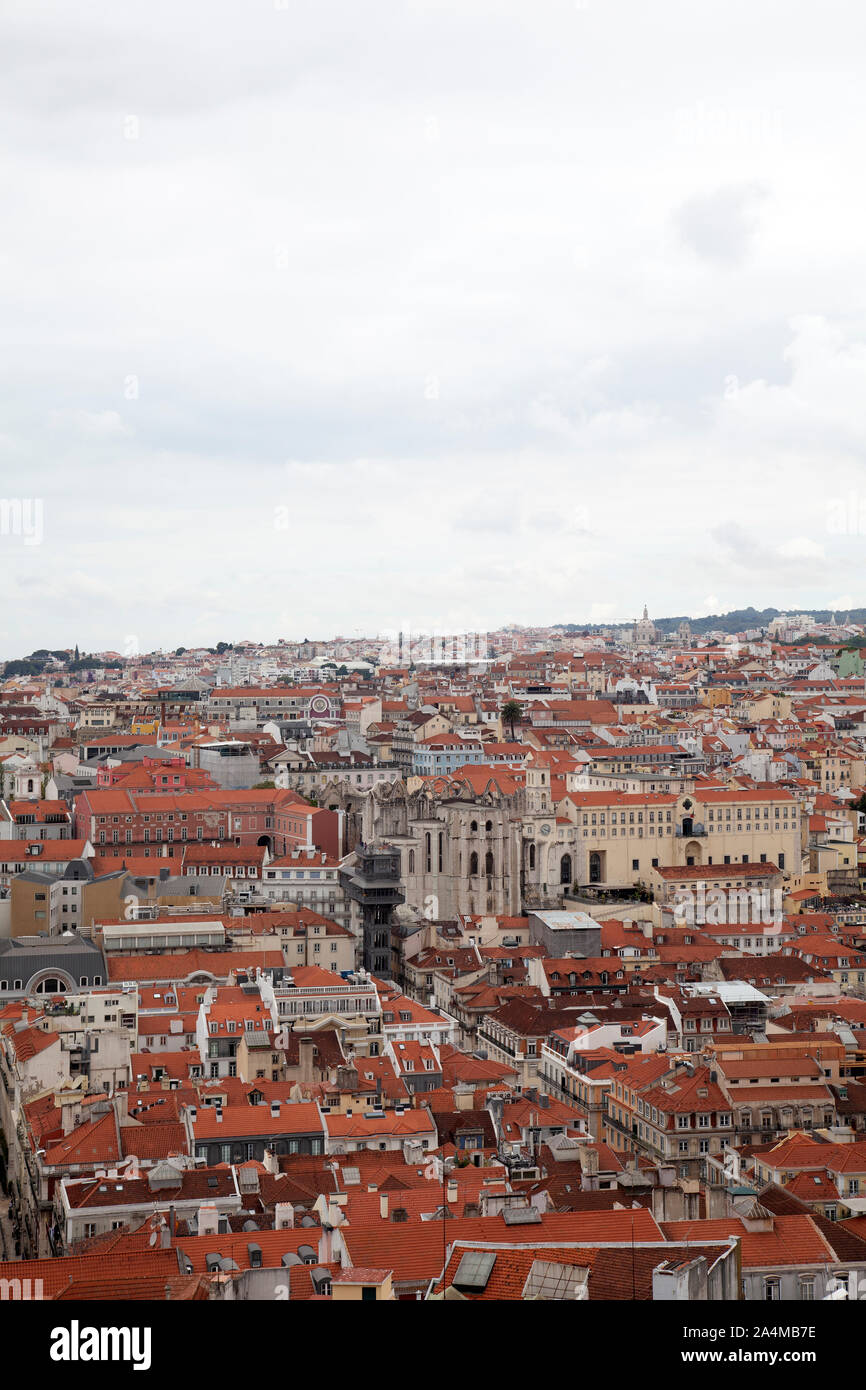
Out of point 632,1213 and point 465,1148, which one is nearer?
point 632,1213

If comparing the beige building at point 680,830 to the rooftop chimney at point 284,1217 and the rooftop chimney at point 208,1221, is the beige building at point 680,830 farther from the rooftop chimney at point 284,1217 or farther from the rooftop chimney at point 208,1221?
the rooftop chimney at point 208,1221

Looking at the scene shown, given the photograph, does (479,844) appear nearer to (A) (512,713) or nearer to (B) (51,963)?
(B) (51,963)

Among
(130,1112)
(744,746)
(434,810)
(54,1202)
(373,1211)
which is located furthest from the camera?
(744,746)

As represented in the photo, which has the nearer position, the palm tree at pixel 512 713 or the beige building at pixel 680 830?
the beige building at pixel 680 830

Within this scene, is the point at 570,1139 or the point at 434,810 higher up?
the point at 434,810

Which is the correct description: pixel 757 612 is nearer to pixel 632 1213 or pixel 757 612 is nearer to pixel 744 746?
pixel 744 746

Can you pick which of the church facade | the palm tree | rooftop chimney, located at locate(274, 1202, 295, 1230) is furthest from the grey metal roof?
the palm tree

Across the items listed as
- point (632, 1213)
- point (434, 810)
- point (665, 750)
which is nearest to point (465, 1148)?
point (632, 1213)

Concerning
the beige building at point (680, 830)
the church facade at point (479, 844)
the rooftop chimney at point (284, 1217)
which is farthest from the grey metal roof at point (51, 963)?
the beige building at point (680, 830)

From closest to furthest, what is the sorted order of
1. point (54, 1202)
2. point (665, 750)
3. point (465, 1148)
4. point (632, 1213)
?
point (632, 1213) < point (54, 1202) < point (465, 1148) < point (665, 750)

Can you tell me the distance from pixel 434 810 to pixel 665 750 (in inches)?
508

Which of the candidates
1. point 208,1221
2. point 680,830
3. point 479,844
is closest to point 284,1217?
point 208,1221

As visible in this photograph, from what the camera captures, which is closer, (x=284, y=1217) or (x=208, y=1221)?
(x=208, y=1221)
